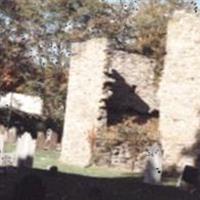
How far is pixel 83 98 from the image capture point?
30.2 m

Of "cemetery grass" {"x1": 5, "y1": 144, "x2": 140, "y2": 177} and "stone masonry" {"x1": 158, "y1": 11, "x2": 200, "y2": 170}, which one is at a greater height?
"stone masonry" {"x1": 158, "y1": 11, "x2": 200, "y2": 170}

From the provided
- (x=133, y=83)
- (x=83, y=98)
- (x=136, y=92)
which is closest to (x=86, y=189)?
(x=83, y=98)

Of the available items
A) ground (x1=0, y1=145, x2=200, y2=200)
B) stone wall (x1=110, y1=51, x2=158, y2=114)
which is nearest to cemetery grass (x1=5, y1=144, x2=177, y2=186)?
ground (x1=0, y1=145, x2=200, y2=200)

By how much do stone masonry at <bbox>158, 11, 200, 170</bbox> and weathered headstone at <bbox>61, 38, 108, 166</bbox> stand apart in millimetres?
4444

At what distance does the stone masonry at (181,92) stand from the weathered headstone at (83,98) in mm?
4444

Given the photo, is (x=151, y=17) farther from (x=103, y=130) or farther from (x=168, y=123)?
(x=168, y=123)

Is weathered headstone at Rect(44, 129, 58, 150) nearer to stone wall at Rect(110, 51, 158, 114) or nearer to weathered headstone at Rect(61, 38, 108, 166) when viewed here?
stone wall at Rect(110, 51, 158, 114)

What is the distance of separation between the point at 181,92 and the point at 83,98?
6.56m

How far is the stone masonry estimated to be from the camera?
2411cm

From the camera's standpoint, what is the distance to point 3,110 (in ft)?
143

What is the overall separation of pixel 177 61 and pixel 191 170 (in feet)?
27.5

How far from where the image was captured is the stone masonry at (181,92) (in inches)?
949

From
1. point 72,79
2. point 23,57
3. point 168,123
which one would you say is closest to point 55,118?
point 23,57

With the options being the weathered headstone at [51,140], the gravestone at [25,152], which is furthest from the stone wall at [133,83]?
the gravestone at [25,152]
